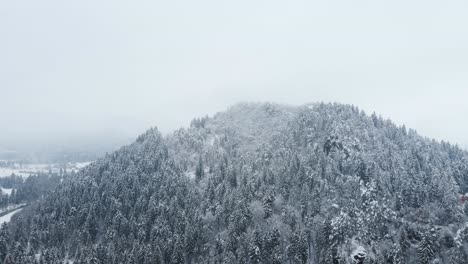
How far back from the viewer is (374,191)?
179375 millimetres

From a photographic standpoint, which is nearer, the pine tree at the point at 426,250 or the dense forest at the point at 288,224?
the pine tree at the point at 426,250

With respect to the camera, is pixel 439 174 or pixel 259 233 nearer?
pixel 259 233

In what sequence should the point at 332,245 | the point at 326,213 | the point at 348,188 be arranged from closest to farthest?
the point at 332,245
the point at 326,213
the point at 348,188

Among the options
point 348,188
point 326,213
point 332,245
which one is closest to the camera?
point 332,245

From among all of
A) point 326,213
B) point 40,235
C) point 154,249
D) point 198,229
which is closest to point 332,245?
point 326,213

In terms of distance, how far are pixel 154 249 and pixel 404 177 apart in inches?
4605

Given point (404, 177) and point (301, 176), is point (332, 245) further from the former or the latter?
point (404, 177)

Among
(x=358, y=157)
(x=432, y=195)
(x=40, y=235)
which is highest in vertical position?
(x=358, y=157)

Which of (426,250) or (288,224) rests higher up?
(288,224)

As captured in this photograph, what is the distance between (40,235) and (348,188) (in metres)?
144

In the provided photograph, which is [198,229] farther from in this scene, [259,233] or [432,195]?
[432,195]

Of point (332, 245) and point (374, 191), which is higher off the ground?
point (374, 191)

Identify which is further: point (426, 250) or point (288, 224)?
point (288, 224)

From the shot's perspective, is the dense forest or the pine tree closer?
the pine tree
